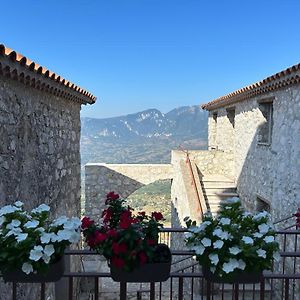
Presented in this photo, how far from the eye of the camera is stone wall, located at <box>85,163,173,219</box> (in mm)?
15555

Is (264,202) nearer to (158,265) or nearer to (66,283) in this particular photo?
(66,283)

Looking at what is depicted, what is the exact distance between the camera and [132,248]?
230cm

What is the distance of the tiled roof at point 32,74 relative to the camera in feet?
11.2

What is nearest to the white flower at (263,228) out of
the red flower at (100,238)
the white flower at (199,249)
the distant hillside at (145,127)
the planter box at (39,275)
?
the white flower at (199,249)

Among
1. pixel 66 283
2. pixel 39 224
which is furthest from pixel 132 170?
pixel 39 224

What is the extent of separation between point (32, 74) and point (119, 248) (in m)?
2.63

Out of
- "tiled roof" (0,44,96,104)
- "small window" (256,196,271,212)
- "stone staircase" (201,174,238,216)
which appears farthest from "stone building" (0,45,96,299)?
"small window" (256,196,271,212)

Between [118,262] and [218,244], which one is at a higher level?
Answer: [218,244]

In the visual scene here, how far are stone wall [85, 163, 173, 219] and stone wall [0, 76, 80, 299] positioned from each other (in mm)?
8006

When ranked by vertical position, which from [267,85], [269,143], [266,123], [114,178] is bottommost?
[114,178]

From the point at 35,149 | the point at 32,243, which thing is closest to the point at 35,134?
the point at 35,149

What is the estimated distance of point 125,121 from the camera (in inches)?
2795

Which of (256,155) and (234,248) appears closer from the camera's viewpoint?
(234,248)

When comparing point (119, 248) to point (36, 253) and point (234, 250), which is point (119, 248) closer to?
point (36, 253)
